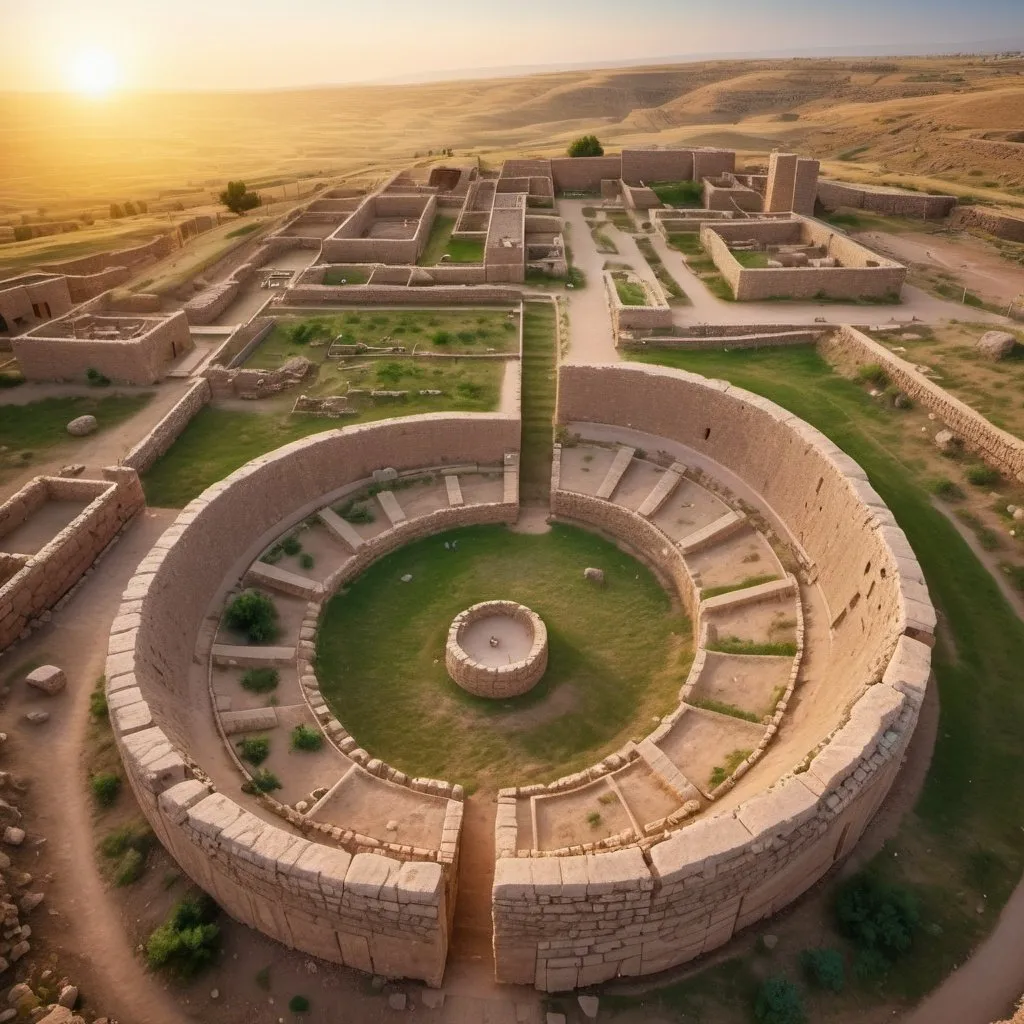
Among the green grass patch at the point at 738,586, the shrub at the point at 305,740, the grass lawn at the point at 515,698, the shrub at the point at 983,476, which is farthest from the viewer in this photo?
the shrub at the point at 983,476

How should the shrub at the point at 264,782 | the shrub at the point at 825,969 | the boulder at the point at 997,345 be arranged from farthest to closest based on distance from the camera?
the boulder at the point at 997,345
the shrub at the point at 264,782
the shrub at the point at 825,969

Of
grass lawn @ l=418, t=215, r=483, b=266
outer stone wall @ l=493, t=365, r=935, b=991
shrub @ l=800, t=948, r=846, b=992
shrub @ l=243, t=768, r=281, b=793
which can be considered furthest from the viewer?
grass lawn @ l=418, t=215, r=483, b=266

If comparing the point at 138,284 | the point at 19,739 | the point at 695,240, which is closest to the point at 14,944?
the point at 19,739

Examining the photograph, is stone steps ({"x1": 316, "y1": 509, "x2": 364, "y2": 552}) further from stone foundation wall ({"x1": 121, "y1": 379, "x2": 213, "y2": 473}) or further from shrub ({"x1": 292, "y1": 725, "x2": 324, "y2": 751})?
shrub ({"x1": 292, "y1": 725, "x2": 324, "y2": 751})

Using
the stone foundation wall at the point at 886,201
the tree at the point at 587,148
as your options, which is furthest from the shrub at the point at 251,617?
the tree at the point at 587,148

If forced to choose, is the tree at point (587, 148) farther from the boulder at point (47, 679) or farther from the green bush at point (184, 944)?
the green bush at point (184, 944)

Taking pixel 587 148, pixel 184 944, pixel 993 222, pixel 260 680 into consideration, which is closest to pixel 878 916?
pixel 184 944

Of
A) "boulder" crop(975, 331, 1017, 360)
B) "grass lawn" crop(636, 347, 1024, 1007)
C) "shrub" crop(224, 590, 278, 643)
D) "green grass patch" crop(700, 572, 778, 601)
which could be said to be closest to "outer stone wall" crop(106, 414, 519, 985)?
"shrub" crop(224, 590, 278, 643)
